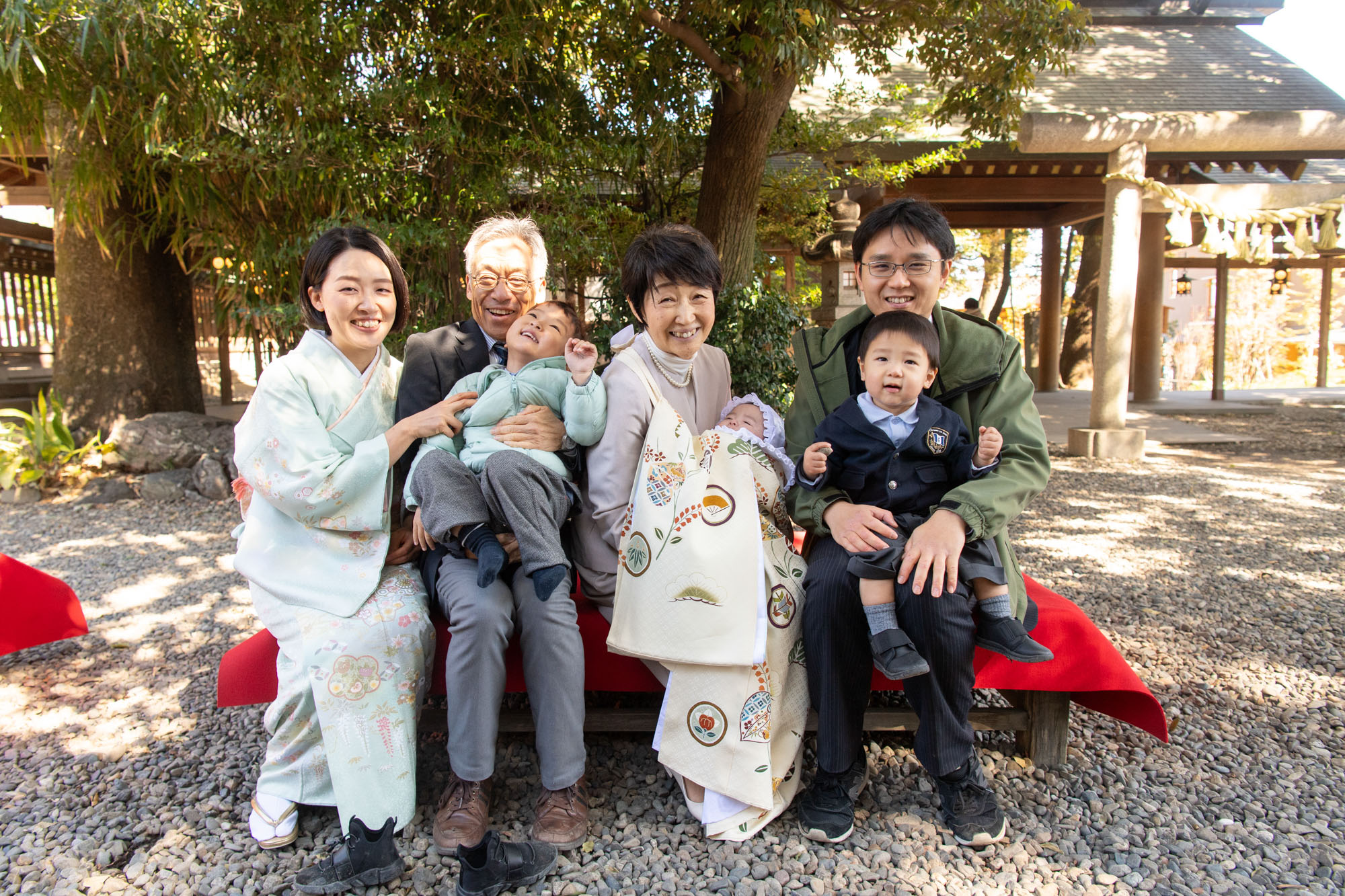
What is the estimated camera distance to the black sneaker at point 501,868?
5.57 feet

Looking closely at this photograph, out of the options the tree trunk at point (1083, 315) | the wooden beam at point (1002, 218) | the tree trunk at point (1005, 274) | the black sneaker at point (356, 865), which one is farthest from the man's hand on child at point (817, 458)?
the tree trunk at point (1005, 274)

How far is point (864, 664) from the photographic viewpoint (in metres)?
1.99

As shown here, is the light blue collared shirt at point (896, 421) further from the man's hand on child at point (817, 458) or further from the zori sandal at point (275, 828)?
the zori sandal at point (275, 828)

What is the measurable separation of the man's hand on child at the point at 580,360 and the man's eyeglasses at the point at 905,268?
801 mm

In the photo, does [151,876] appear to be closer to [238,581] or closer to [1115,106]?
[238,581]

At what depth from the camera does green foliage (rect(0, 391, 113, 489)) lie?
5707 millimetres

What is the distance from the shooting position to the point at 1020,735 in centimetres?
229

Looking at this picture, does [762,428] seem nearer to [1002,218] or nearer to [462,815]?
[462,815]

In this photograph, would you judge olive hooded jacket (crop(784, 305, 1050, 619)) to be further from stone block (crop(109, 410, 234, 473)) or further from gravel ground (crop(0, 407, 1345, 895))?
stone block (crop(109, 410, 234, 473))

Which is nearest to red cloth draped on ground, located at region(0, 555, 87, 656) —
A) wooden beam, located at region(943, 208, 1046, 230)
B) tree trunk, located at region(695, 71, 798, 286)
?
tree trunk, located at region(695, 71, 798, 286)

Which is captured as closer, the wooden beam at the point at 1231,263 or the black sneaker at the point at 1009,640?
the black sneaker at the point at 1009,640

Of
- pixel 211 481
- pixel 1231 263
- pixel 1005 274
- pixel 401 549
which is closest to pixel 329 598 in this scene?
pixel 401 549

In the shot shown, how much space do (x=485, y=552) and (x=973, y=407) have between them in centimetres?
138

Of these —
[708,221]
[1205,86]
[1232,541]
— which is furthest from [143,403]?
[1205,86]
